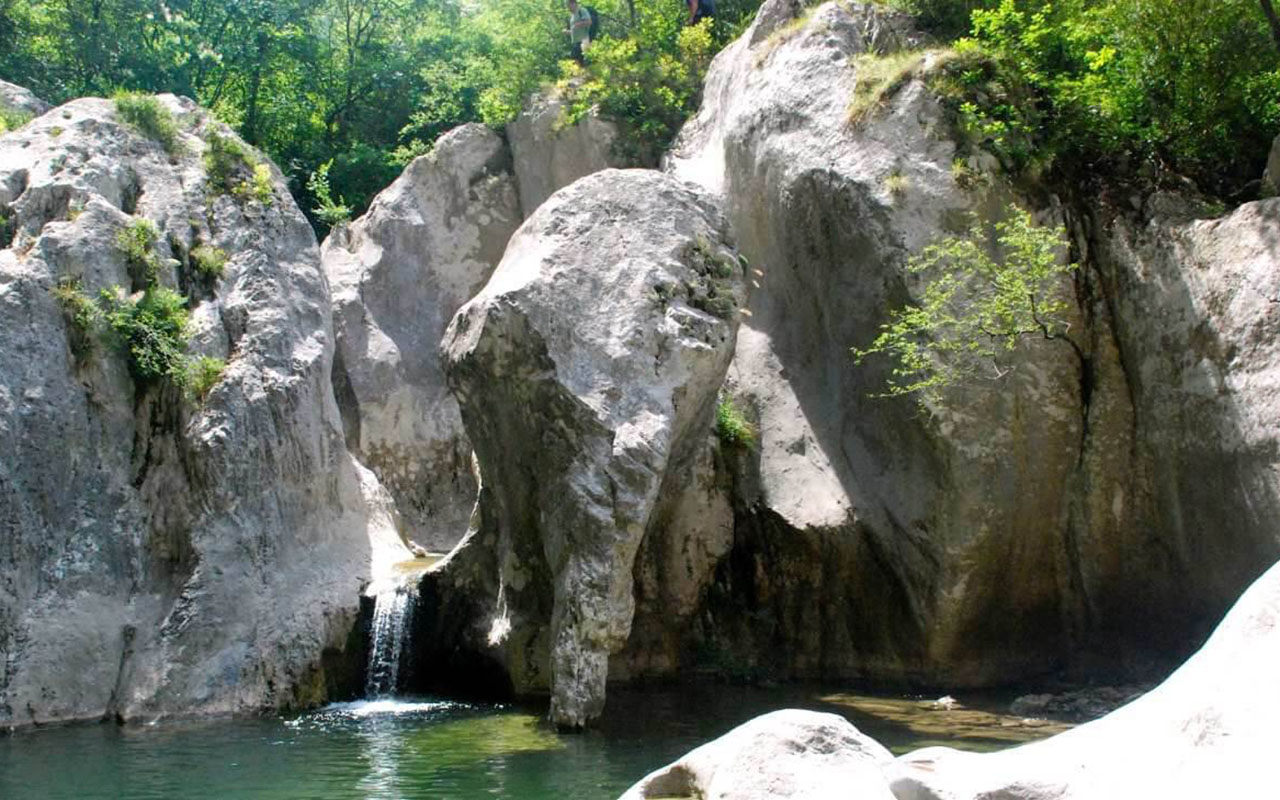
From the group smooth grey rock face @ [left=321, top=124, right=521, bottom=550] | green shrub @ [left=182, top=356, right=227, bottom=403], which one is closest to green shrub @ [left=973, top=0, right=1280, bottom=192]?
green shrub @ [left=182, top=356, right=227, bottom=403]

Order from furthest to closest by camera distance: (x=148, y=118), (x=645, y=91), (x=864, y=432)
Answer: (x=645, y=91)
(x=148, y=118)
(x=864, y=432)

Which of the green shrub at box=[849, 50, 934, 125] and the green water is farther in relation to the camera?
the green shrub at box=[849, 50, 934, 125]

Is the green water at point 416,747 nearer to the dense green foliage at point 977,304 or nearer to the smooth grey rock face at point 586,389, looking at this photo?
the smooth grey rock face at point 586,389

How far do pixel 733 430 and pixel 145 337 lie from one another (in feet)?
27.2

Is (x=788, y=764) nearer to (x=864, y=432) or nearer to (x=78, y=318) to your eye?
(x=864, y=432)

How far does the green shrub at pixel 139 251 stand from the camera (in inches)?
688

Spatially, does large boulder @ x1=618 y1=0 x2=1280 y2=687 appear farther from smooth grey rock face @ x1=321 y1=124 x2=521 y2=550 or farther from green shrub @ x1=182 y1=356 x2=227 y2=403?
smooth grey rock face @ x1=321 y1=124 x2=521 y2=550

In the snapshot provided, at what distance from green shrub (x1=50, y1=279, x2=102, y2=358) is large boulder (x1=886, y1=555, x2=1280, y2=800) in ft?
44.1

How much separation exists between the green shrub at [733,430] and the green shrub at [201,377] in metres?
7.04

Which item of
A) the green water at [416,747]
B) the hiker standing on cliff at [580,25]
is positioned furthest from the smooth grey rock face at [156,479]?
the hiker standing on cliff at [580,25]

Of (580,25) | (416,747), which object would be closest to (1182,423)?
(416,747)

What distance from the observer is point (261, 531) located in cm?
1683

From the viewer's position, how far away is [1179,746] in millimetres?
5613

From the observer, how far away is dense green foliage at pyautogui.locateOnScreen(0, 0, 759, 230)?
28.6m
